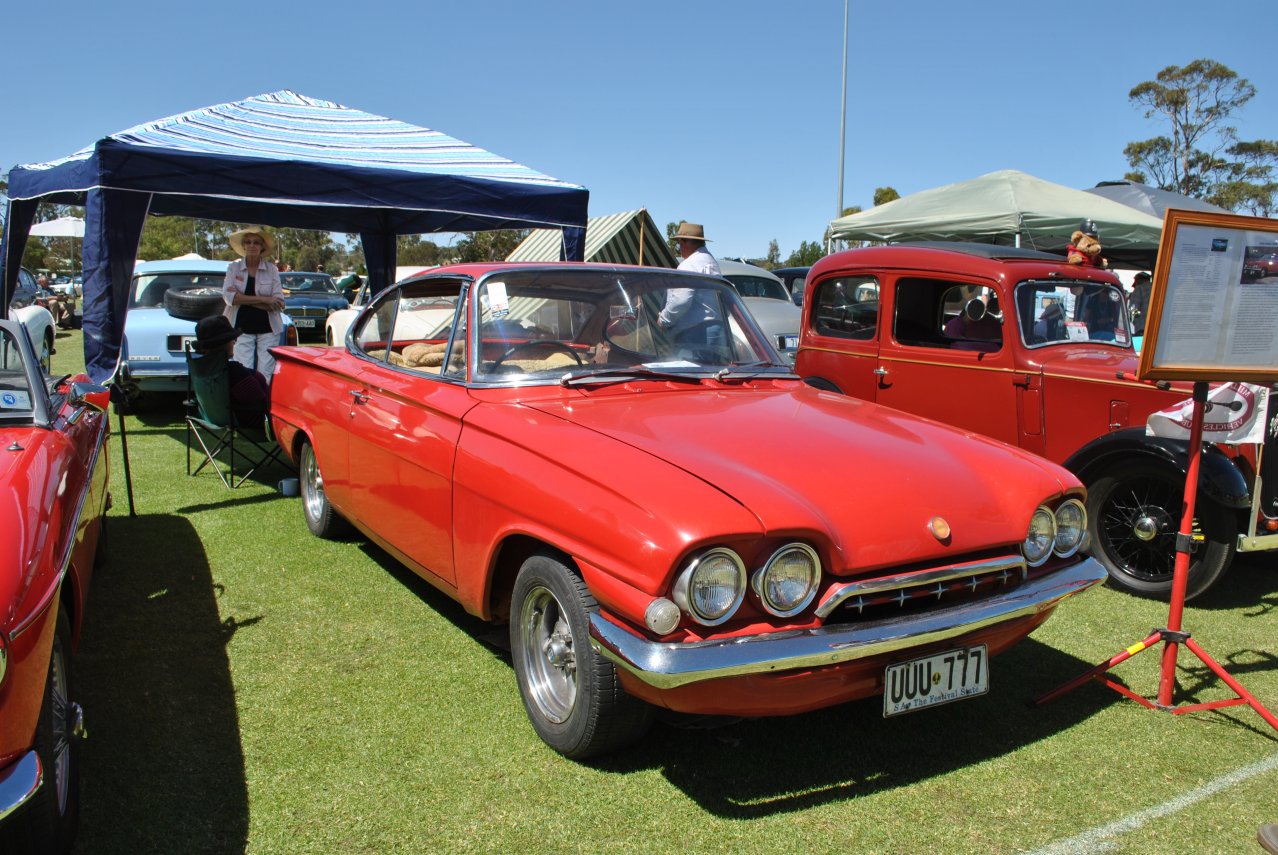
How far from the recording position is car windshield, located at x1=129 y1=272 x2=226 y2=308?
1003 centimetres

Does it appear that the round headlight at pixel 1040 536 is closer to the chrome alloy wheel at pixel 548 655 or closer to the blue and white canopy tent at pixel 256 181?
the chrome alloy wheel at pixel 548 655

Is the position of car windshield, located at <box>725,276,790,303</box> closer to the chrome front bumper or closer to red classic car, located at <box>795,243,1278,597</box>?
red classic car, located at <box>795,243,1278,597</box>

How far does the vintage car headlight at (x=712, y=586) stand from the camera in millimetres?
2365

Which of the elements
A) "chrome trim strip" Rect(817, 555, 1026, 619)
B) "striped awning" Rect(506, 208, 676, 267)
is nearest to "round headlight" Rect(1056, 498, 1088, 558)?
"chrome trim strip" Rect(817, 555, 1026, 619)

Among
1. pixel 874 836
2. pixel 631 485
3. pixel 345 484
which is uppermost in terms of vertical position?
pixel 631 485

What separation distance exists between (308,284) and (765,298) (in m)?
12.5

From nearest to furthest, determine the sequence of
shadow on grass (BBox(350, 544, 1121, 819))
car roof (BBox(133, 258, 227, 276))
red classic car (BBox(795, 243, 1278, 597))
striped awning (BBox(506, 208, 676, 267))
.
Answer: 1. shadow on grass (BBox(350, 544, 1121, 819))
2. red classic car (BBox(795, 243, 1278, 597))
3. car roof (BBox(133, 258, 227, 276))
4. striped awning (BBox(506, 208, 676, 267))

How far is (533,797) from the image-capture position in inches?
106

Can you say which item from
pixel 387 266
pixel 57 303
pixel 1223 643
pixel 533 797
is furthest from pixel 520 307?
pixel 57 303

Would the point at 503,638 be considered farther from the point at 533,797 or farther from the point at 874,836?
the point at 874,836

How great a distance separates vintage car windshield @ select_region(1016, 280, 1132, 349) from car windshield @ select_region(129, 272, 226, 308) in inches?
327

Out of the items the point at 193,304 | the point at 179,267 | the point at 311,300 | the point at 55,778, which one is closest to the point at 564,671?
the point at 55,778

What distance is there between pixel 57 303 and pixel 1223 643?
87.5ft

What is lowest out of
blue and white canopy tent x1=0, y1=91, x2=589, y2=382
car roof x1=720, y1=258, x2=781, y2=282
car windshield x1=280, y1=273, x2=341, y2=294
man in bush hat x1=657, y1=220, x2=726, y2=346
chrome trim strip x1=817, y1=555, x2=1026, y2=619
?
chrome trim strip x1=817, y1=555, x2=1026, y2=619
